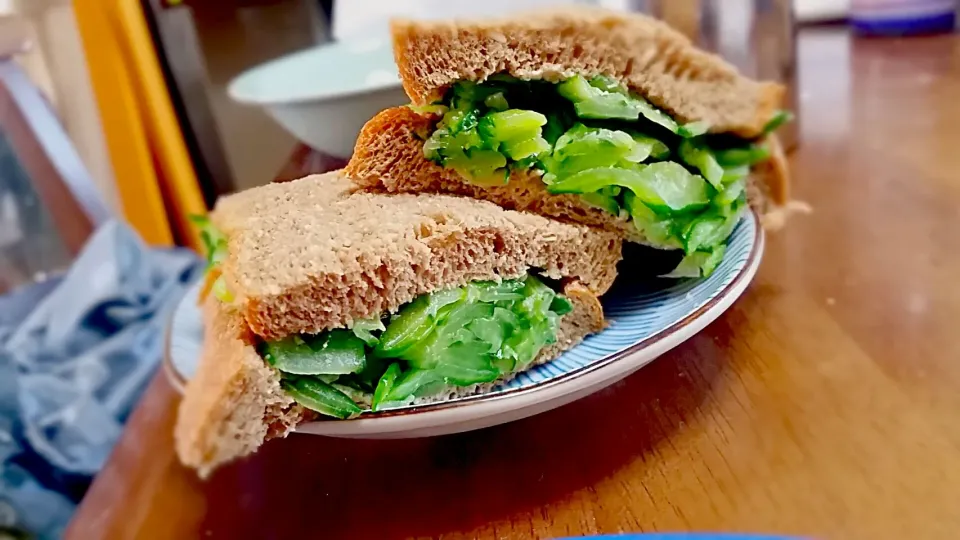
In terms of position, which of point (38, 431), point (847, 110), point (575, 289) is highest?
point (575, 289)

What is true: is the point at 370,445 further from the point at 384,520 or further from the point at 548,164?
the point at 548,164

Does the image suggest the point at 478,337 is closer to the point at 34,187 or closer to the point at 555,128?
the point at 555,128

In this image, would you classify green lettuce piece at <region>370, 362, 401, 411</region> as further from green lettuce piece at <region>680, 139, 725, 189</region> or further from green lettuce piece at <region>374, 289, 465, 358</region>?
green lettuce piece at <region>680, 139, 725, 189</region>

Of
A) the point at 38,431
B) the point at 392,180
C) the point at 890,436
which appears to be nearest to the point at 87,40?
the point at 38,431

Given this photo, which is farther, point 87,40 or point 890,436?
point 87,40

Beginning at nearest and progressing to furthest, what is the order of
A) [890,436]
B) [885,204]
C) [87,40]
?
[890,436] < [885,204] < [87,40]

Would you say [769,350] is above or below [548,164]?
below

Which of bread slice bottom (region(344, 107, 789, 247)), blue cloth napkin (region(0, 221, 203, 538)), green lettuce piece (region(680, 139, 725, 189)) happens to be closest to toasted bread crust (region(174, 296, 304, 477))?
bread slice bottom (region(344, 107, 789, 247))

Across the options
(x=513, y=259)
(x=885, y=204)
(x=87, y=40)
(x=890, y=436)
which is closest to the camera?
(x=890, y=436)
